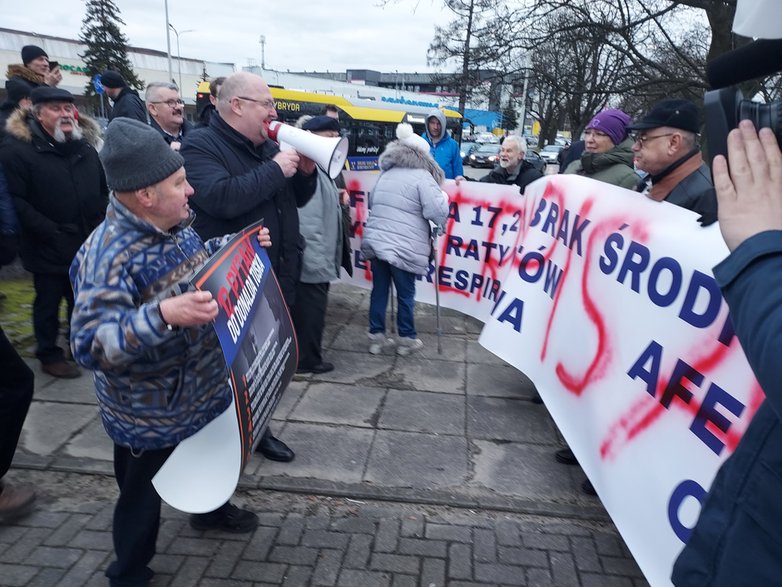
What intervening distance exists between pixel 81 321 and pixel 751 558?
1868 mm

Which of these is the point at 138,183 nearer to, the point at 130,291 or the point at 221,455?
the point at 130,291

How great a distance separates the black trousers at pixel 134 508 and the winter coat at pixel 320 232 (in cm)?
232

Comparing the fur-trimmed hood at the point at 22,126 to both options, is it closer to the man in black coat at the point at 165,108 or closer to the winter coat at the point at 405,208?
the man in black coat at the point at 165,108

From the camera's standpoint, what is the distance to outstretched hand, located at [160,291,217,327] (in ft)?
5.75

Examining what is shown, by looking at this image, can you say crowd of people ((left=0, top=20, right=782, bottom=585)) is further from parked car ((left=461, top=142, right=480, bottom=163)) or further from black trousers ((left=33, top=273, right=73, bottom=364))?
parked car ((left=461, top=142, right=480, bottom=163))

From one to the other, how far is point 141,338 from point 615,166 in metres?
3.44

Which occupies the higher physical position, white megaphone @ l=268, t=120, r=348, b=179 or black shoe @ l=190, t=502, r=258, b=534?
white megaphone @ l=268, t=120, r=348, b=179

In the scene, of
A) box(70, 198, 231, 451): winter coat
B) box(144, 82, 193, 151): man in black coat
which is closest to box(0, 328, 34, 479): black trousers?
box(70, 198, 231, 451): winter coat

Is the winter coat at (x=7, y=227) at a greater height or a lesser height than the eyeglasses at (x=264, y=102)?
lesser

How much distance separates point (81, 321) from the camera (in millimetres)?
1840

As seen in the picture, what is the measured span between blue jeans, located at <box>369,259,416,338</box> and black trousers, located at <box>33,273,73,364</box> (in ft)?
7.77

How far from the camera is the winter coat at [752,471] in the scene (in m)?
0.85

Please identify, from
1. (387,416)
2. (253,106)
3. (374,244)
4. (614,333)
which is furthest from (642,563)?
(374,244)

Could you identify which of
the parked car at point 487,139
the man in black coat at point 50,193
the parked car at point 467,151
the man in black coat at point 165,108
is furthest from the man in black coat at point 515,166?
the parked car at point 487,139
